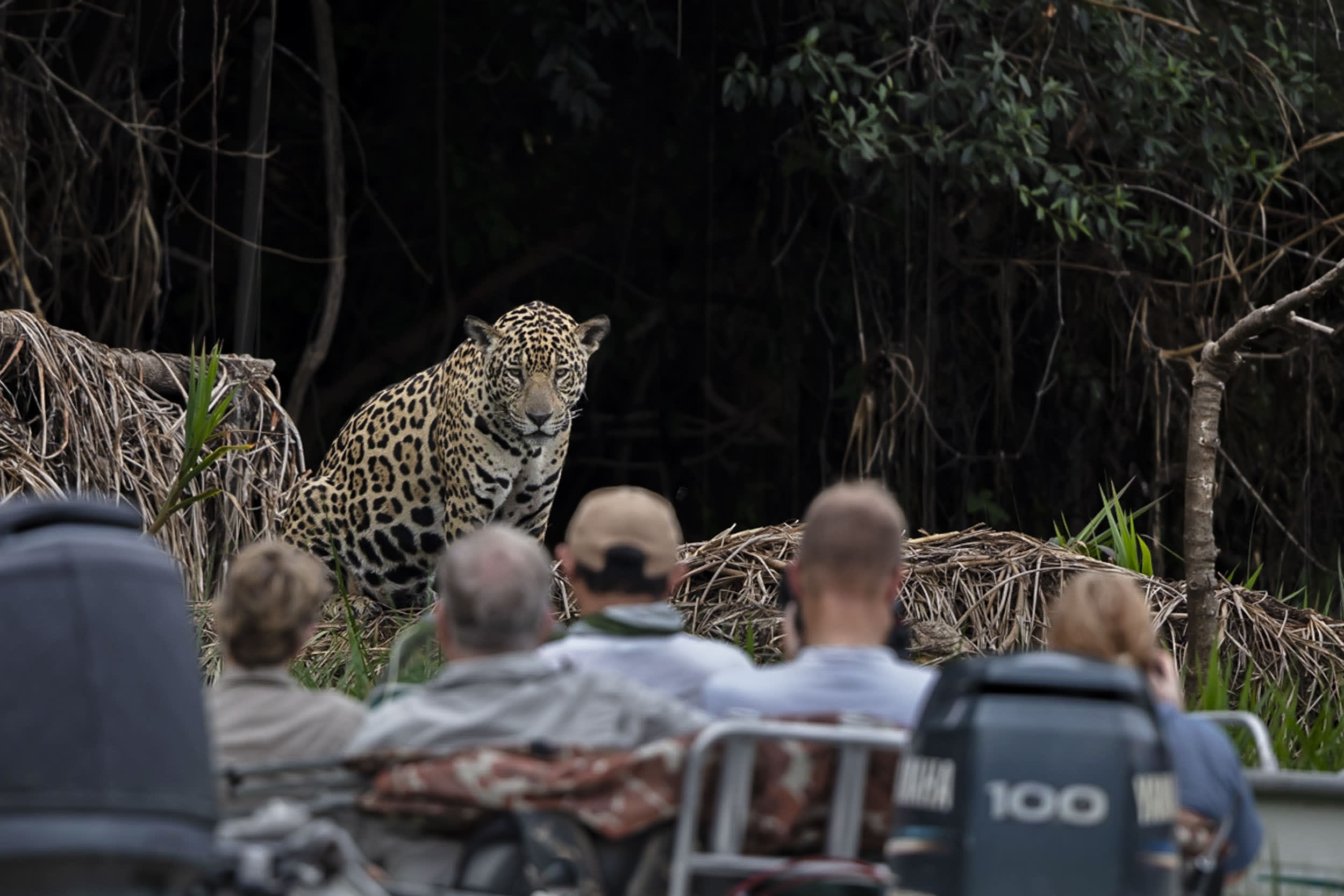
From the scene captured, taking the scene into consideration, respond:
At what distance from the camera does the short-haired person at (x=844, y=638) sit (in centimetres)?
263

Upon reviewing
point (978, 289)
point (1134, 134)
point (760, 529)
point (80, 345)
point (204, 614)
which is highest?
point (1134, 134)

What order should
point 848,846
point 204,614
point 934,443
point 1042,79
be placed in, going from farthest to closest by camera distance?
point 934,443, point 1042,79, point 204,614, point 848,846

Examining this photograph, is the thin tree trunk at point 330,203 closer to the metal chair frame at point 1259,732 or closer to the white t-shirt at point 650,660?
the white t-shirt at point 650,660

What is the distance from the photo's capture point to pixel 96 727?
2197mm

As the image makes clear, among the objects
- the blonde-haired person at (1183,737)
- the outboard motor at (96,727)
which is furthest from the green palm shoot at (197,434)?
the blonde-haired person at (1183,737)

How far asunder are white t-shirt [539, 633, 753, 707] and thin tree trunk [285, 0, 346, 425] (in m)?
6.16

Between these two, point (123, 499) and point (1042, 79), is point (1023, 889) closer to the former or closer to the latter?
point (123, 499)

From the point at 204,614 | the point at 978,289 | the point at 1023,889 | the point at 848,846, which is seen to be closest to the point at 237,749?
the point at 848,846

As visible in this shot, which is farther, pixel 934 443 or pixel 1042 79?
pixel 934 443

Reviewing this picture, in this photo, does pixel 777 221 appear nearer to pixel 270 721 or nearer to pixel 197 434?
pixel 197 434

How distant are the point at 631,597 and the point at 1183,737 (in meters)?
0.81

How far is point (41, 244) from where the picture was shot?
8133 millimetres

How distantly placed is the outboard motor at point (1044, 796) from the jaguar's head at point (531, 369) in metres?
4.37

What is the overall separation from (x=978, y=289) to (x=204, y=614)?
411 cm
